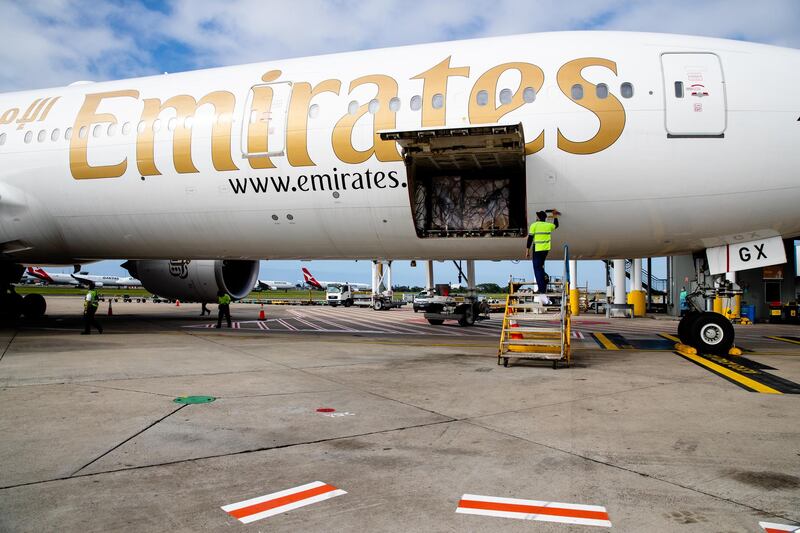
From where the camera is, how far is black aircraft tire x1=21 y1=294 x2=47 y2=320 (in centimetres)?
1984

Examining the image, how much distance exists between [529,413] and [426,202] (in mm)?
5924

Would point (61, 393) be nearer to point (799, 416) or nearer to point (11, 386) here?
point (11, 386)

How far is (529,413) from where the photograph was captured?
226 inches

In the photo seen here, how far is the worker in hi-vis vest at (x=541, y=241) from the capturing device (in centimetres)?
963

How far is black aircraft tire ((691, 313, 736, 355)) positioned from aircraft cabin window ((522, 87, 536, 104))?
5028 mm

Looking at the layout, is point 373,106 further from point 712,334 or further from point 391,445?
point 712,334

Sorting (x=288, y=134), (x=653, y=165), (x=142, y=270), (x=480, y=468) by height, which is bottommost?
(x=480, y=468)

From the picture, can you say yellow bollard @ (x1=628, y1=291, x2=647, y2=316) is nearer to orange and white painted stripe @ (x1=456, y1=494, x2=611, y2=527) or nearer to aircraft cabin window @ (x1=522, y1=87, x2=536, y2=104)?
aircraft cabin window @ (x1=522, y1=87, x2=536, y2=104)

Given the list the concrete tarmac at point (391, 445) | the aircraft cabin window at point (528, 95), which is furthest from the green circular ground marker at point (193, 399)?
the aircraft cabin window at point (528, 95)

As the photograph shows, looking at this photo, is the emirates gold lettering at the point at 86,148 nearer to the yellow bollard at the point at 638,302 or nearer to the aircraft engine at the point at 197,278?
the aircraft engine at the point at 197,278

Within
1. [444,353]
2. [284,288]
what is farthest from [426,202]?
[284,288]

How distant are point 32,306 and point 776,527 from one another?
22.5 m

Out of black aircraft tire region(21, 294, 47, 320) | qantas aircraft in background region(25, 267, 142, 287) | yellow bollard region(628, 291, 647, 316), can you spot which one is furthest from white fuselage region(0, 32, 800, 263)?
qantas aircraft in background region(25, 267, 142, 287)

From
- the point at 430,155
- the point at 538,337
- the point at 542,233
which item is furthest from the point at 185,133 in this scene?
the point at 538,337
